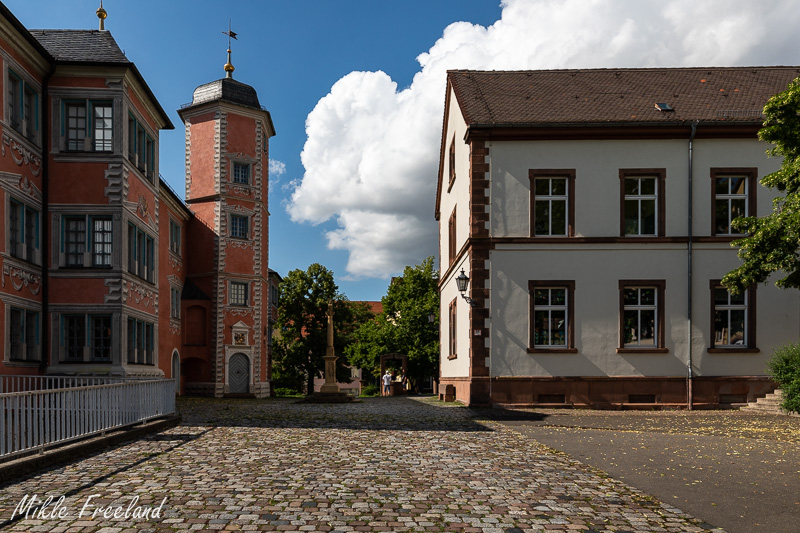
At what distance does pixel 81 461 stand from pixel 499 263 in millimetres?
14908

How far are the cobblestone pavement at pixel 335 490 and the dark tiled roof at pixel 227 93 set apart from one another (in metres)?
31.7

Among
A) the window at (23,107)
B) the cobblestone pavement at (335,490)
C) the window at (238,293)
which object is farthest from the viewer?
the window at (238,293)

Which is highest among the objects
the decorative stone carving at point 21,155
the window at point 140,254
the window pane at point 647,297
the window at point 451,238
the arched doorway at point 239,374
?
the decorative stone carving at point 21,155

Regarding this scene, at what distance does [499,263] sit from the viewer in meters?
22.5

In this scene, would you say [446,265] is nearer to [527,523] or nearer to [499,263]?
[499,263]

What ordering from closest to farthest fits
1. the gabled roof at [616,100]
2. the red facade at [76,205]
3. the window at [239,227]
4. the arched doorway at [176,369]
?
the red facade at [76,205] < the gabled roof at [616,100] < the arched doorway at [176,369] < the window at [239,227]

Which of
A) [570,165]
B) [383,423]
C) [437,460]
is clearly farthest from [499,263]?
[437,460]

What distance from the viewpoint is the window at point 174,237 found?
37.0 meters

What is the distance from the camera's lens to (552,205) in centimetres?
2295

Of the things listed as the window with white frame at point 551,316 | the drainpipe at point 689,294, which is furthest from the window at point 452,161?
the drainpipe at point 689,294

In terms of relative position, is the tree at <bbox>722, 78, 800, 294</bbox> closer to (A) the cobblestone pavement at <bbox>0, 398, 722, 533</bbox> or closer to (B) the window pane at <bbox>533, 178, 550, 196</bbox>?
(B) the window pane at <bbox>533, 178, 550, 196</bbox>

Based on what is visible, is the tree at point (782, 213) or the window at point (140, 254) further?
the window at point (140, 254)

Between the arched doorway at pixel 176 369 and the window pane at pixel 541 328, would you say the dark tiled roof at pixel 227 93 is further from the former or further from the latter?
the window pane at pixel 541 328

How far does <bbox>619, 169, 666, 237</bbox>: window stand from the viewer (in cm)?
2284
